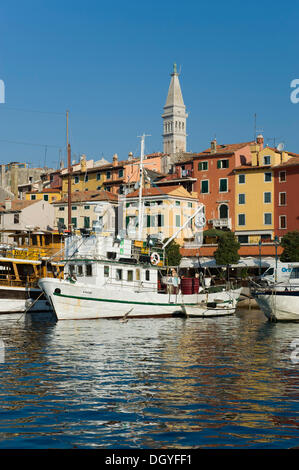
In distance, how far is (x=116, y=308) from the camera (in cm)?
3975

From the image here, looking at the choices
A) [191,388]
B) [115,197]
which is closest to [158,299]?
[191,388]

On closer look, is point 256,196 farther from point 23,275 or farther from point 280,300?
point 280,300

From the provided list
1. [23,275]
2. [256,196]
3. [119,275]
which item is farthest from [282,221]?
[119,275]

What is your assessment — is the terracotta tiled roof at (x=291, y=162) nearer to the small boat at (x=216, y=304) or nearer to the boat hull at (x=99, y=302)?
the small boat at (x=216, y=304)

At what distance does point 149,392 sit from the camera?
1605 centimetres

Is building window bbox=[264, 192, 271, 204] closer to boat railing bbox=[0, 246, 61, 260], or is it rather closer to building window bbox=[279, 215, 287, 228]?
building window bbox=[279, 215, 287, 228]

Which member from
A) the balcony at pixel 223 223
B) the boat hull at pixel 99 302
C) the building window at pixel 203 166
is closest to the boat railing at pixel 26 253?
the boat hull at pixel 99 302

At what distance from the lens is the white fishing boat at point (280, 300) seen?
36.5 meters

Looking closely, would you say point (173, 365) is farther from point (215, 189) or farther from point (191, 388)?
point (215, 189)

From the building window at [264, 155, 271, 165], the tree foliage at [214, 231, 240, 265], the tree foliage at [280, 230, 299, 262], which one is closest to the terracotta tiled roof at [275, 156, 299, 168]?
the building window at [264, 155, 271, 165]

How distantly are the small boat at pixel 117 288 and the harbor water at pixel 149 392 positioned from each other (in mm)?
9099

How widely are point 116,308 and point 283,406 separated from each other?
1017 inches

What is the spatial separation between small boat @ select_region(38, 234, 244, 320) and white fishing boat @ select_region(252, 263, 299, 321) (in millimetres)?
6225

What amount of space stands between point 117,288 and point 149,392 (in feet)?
79.9
